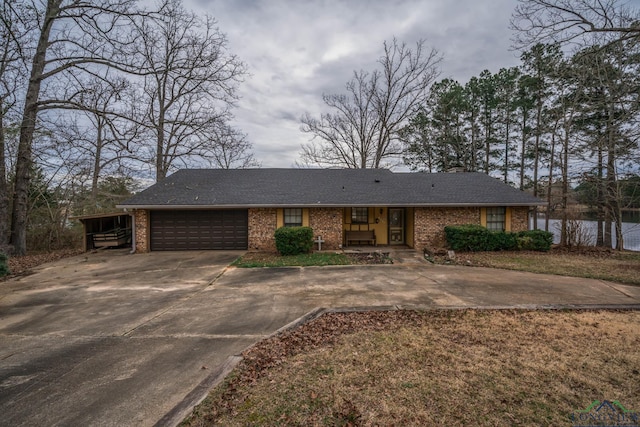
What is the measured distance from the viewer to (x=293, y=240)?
1147cm

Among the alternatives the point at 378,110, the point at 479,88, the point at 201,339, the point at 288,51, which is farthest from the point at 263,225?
the point at 479,88

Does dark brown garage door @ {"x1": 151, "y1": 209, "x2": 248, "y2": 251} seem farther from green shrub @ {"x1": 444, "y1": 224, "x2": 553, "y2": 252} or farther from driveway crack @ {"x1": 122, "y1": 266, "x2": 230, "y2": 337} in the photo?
green shrub @ {"x1": 444, "y1": 224, "x2": 553, "y2": 252}

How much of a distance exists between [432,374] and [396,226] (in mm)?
11279

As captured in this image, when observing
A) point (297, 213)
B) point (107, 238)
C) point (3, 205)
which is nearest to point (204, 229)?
point (297, 213)

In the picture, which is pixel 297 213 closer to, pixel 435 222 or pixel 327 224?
pixel 327 224

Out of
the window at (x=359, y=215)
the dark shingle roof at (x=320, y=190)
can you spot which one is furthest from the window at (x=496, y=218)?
the window at (x=359, y=215)

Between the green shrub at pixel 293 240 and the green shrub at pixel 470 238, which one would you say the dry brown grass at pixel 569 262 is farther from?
the green shrub at pixel 293 240

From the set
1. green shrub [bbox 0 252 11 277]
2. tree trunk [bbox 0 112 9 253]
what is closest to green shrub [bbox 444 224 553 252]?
green shrub [bbox 0 252 11 277]

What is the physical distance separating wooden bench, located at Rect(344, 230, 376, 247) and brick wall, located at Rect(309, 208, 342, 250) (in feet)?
2.49

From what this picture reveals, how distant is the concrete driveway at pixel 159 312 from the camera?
9.72 feet

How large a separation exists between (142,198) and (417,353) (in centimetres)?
1302

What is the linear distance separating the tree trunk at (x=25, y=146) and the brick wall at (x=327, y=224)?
11.2 m

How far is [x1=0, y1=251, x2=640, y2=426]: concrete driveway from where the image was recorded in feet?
9.72

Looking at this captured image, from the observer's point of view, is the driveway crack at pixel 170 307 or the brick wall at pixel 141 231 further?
the brick wall at pixel 141 231
